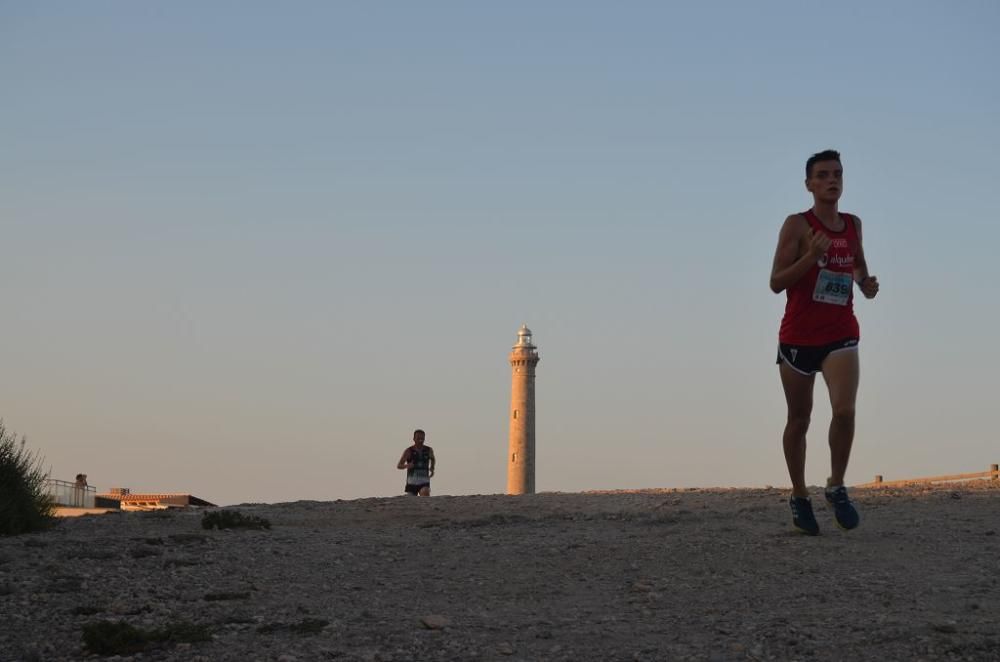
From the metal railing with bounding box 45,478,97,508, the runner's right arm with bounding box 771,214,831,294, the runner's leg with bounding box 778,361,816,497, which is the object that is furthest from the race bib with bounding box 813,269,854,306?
the metal railing with bounding box 45,478,97,508

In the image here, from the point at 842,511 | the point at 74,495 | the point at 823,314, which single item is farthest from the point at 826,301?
the point at 74,495

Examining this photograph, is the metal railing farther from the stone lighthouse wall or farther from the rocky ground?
the stone lighthouse wall

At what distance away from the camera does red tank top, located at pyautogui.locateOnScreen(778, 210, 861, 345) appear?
333 inches

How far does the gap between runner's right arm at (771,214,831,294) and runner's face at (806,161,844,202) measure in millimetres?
239

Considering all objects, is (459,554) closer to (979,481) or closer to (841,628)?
(841,628)

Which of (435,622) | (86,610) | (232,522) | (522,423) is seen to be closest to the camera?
(435,622)

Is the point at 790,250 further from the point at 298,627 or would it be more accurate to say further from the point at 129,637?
the point at 129,637

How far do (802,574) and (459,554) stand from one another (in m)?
2.81

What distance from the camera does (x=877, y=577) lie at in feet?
24.1

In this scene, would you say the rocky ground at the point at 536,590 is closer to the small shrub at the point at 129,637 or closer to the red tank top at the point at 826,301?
the small shrub at the point at 129,637

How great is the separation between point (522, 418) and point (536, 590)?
59.7 m

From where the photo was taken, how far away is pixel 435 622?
21.5 ft

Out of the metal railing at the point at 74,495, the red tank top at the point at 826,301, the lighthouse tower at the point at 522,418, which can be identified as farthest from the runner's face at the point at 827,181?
the lighthouse tower at the point at 522,418

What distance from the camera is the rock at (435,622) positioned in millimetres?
6520
